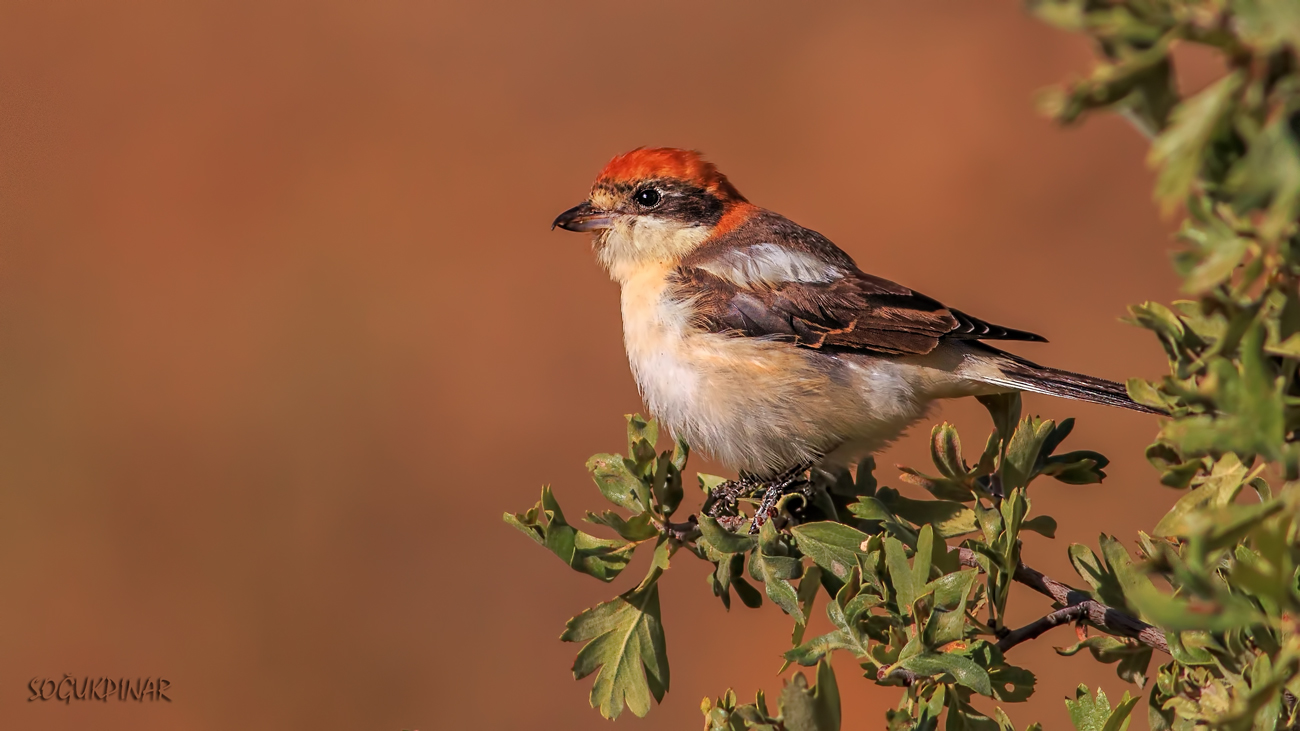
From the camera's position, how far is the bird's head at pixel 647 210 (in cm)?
446

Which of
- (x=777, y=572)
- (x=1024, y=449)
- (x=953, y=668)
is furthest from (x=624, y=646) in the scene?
(x=1024, y=449)

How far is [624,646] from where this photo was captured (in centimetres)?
232

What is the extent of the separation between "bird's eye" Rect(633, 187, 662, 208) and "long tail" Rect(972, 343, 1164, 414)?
149 centimetres

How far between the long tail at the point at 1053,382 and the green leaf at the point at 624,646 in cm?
174

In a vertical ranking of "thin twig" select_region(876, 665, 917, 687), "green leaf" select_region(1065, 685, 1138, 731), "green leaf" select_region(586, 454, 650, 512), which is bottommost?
"green leaf" select_region(1065, 685, 1138, 731)

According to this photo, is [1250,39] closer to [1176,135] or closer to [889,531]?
[1176,135]

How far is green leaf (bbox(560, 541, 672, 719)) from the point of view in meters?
2.28

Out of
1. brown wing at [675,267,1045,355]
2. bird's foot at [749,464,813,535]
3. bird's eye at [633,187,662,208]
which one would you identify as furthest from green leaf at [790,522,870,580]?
bird's eye at [633,187,662,208]

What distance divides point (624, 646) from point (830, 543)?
493 mm

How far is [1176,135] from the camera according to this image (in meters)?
1.04

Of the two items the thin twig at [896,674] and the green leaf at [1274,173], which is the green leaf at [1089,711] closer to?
the thin twig at [896,674]

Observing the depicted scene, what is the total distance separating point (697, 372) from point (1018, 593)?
3949 millimetres

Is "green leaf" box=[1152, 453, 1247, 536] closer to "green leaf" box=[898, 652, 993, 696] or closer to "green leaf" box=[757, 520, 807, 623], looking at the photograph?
"green leaf" box=[898, 652, 993, 696]

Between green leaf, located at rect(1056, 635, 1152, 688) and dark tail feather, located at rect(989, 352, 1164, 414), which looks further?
dark tail feather, located at rect(989, 352, 1164, 414)
